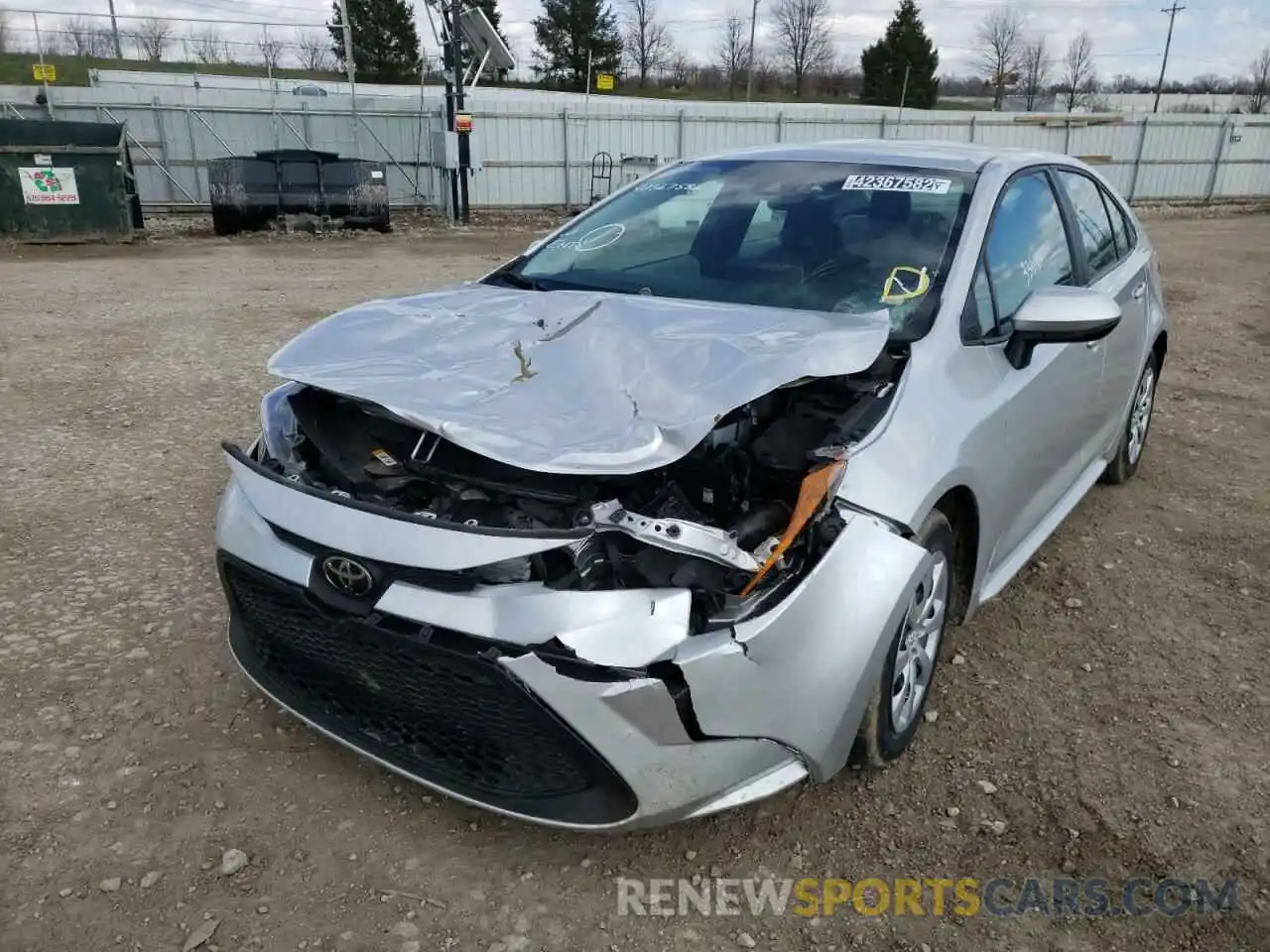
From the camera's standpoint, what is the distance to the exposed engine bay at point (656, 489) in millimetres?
2121

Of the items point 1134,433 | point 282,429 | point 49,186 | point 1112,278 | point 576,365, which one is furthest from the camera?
point 49,186

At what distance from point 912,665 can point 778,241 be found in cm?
155

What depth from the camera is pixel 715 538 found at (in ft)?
6.86

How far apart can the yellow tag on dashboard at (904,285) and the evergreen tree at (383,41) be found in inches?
1844

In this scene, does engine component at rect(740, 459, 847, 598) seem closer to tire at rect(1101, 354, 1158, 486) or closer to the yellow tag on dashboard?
the yellow tag on dashboard

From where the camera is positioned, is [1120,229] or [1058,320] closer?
[1058,320]

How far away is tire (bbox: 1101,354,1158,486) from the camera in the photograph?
4504 mm

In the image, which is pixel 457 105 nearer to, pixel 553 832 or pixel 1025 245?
pixel 1025 245

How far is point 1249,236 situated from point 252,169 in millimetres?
17011

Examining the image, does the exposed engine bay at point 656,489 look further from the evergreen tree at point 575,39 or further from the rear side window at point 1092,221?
the evergreen tree at point 575,39

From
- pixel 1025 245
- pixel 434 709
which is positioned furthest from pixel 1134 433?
pixel 434 709

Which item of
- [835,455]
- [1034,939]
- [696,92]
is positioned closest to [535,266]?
[835,455]

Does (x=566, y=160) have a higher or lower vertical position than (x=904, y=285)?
lower

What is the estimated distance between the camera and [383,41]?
44.9m
